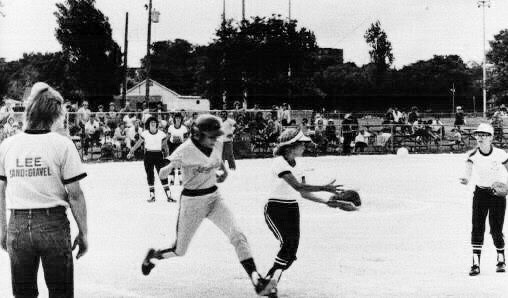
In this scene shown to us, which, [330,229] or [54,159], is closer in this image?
[54,159]

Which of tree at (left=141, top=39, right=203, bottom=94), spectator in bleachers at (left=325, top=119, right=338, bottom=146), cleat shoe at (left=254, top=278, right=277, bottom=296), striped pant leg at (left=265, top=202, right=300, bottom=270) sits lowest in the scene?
cleat shoe at (left=254, top=278, right=277, bottom=296)

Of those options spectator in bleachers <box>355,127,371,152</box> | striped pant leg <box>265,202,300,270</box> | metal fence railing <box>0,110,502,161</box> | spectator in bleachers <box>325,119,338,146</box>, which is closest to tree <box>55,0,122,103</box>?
metal fence railing <box>0,110,502,161</box>

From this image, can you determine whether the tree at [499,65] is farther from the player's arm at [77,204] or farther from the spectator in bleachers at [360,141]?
the player's arm at [77,204]

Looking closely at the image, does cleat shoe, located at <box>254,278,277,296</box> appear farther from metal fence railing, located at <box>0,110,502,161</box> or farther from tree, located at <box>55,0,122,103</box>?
tree, located at <box>55,0,122,103</box>

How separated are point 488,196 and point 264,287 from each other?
3.27m

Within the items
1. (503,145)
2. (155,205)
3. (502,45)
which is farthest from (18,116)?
(502,45)

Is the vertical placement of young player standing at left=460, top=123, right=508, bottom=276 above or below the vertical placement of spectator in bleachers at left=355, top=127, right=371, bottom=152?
below

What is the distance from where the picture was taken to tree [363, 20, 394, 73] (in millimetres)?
85562

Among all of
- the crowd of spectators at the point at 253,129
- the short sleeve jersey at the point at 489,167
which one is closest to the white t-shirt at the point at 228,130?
the crowd of spectators at the point at 253,129

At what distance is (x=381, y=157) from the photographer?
94.5 feet

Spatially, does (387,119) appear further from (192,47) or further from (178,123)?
(192,47)

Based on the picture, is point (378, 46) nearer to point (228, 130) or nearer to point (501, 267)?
point (228, 130)

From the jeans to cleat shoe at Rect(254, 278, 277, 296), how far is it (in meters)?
2.64

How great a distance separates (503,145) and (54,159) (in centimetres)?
3174
